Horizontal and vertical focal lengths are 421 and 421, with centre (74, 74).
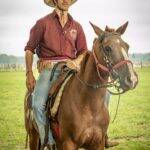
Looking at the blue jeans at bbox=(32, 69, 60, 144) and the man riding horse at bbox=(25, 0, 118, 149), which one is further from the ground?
the man riding horse at bbox=(25, 0, 118, 149)

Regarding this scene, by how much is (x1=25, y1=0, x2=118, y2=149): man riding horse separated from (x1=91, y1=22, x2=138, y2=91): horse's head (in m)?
0.66

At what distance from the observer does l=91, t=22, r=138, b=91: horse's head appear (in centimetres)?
350

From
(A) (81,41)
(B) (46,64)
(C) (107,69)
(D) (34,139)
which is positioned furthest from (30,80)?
(C) (107,69)

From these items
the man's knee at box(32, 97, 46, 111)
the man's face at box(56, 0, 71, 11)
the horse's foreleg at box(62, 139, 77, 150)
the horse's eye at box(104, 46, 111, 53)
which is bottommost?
the horse's foreleg at box(62, 139, 77, 150)

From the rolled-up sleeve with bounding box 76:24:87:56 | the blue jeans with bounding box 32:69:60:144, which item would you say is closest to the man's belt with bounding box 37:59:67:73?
the blue jeans with bounding box 32:69:60:144

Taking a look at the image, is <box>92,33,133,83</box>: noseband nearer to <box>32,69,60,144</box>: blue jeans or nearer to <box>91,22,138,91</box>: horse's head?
<box>91,22,138,91</box>: horse's head

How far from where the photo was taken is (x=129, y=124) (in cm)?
882

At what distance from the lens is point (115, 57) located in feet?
11.8

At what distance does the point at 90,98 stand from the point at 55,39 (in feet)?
3.14

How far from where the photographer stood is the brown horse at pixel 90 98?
12.3 ft

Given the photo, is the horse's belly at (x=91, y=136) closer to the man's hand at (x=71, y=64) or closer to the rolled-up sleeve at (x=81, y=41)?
the man's hand at (x=71, y=64)

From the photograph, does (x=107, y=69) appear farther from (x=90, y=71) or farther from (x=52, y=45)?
(x=52, y=45)

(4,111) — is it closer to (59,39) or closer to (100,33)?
(59,39)

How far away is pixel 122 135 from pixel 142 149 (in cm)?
119
